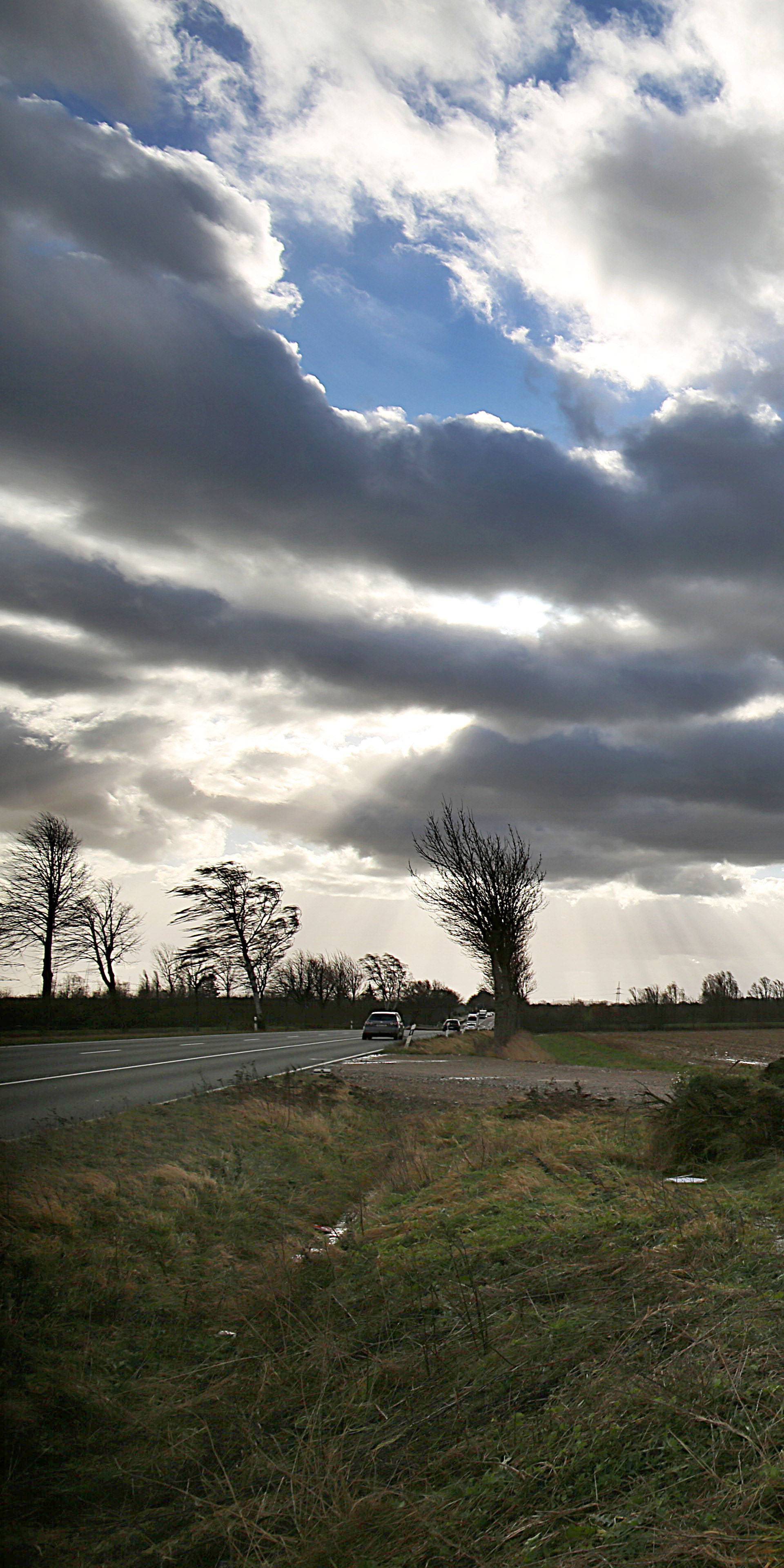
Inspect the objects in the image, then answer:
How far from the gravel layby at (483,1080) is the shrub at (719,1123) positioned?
A: 4.12 metres

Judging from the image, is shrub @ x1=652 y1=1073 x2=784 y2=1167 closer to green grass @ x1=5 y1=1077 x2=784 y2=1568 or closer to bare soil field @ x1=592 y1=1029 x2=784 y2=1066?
green grass @ x1=5 y1=1077 x2=784 y2=1568

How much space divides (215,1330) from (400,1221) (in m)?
1.92

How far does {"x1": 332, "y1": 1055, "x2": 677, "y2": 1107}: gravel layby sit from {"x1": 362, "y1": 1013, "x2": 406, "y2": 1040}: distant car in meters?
15.9

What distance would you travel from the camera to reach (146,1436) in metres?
4.98

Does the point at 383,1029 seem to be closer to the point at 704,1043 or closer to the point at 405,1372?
the point at 704,1043

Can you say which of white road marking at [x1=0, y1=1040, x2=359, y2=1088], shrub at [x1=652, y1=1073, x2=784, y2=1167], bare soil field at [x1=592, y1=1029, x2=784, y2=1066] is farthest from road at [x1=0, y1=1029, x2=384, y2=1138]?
bare soil field at [x1=592, y1=1029, x2=784, y2=1066]

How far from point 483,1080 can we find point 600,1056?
51.0 ft

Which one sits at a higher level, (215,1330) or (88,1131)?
(88,1131)

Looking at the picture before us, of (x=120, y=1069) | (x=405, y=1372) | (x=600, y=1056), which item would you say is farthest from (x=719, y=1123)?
(x=600, y=1056)

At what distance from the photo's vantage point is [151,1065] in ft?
69.5

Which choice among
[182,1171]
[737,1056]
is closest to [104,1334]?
[182,1171]

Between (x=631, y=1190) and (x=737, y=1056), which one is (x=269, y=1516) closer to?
(x=631, y=1190)

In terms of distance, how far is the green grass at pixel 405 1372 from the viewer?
3391 millimetres

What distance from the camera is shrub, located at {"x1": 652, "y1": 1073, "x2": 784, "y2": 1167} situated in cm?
898
